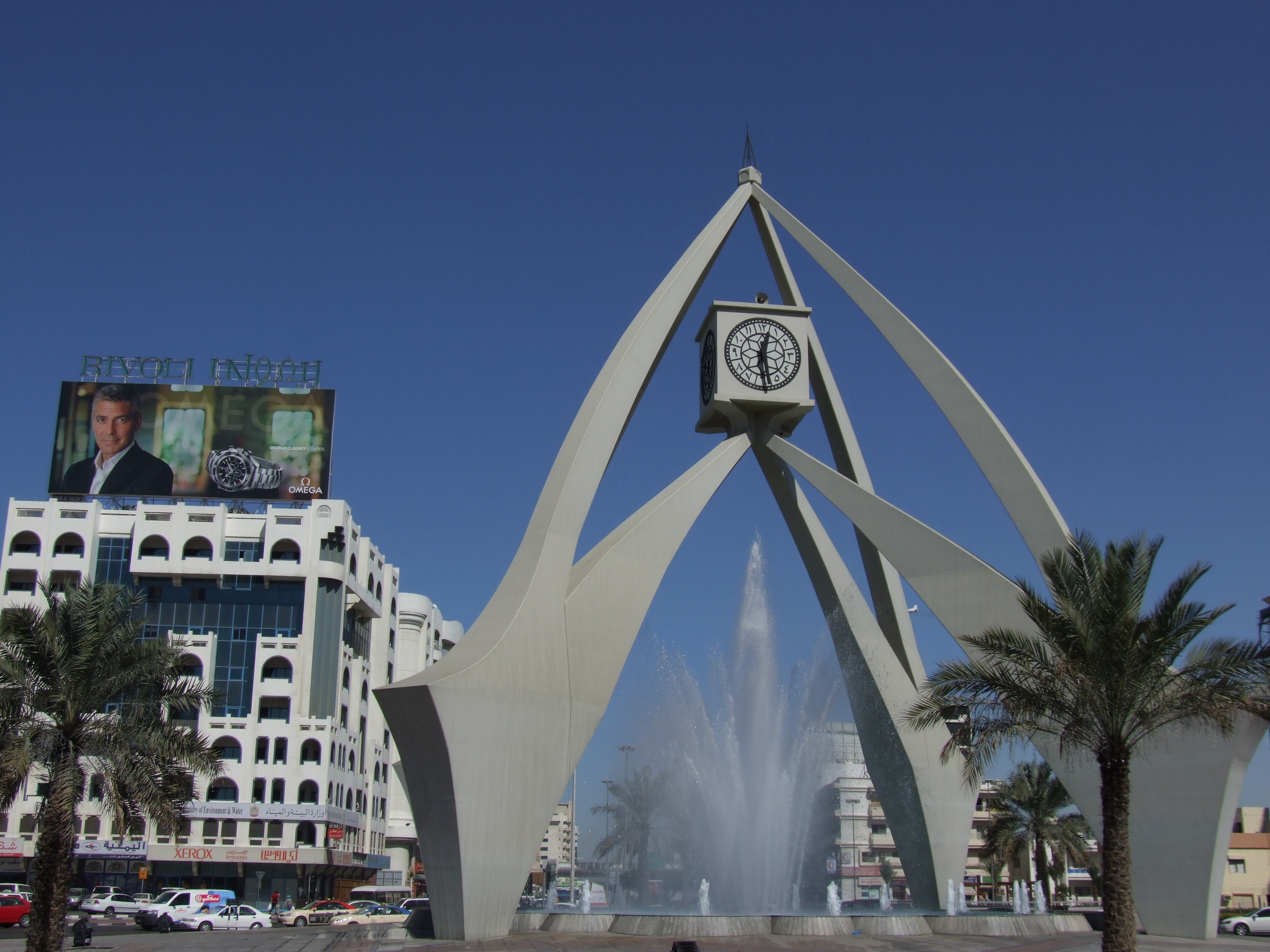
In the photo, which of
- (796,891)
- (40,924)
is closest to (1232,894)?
(796,891)

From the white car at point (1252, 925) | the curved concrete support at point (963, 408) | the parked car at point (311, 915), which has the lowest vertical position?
the parked car at point (311, 915)

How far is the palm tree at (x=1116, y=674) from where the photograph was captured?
50.6 ft

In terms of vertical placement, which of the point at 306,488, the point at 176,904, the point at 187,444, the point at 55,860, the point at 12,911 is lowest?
the point at 176,904

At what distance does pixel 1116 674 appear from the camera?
613 inches

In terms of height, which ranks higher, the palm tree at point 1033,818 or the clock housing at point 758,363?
the clock housing at point 758,363

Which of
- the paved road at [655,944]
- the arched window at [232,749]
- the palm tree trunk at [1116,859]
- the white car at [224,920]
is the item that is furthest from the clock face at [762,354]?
the arched window at [232,749]

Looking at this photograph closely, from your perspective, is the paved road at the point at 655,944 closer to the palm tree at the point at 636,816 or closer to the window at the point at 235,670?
the palm tree at the point at 636,816

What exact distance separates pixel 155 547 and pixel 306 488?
22.2 feet

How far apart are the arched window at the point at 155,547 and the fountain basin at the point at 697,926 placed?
37753mm

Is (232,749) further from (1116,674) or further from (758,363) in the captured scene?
(1116,674)

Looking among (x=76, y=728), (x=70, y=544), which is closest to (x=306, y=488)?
(x=70, y=544)

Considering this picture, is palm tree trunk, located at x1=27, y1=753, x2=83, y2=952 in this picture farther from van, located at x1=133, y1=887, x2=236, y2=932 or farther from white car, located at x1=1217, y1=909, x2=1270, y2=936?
white car, located at x1=1217, y1=909, x2=1270, y2=936

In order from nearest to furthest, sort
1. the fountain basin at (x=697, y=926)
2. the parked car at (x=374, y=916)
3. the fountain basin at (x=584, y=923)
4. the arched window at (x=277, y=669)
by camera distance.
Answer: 1. the fountain basin at (x=697, y=926)
2. the fountain basin at (x=584, y=923)
3. the parked car at (x=374, y=916)
4. the arched window at (x=277, y=669)

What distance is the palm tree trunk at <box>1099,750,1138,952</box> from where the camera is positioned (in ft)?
48.8
